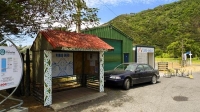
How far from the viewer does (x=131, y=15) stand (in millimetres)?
61156

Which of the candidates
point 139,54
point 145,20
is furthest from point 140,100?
point 145,20

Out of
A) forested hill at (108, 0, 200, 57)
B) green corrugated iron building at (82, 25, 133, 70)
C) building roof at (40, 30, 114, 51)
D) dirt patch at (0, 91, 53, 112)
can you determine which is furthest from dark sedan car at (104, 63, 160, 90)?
forested hill at (108, 0, 200, 57)

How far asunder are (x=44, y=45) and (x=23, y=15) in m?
1.45

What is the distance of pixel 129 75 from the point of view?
9930mm

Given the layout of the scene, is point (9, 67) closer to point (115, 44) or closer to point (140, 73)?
point (140, 73)

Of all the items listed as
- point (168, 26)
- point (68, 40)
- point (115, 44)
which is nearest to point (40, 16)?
point (68, 40)

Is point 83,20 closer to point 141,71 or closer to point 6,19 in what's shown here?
point 6,19

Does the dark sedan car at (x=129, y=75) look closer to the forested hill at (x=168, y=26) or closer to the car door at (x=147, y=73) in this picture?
the car door at (x=147, y=73)

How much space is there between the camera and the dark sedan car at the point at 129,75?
966 centimetres

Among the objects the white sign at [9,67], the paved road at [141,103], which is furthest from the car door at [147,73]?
the white sign at [9,67]

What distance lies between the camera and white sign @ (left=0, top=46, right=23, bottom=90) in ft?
15.5

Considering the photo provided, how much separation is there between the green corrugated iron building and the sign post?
26.2 ft

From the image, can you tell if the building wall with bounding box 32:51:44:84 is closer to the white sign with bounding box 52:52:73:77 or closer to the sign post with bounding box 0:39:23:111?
the white sign with bounding box 52:52:73:77

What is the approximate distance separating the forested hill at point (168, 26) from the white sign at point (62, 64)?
45940mm
